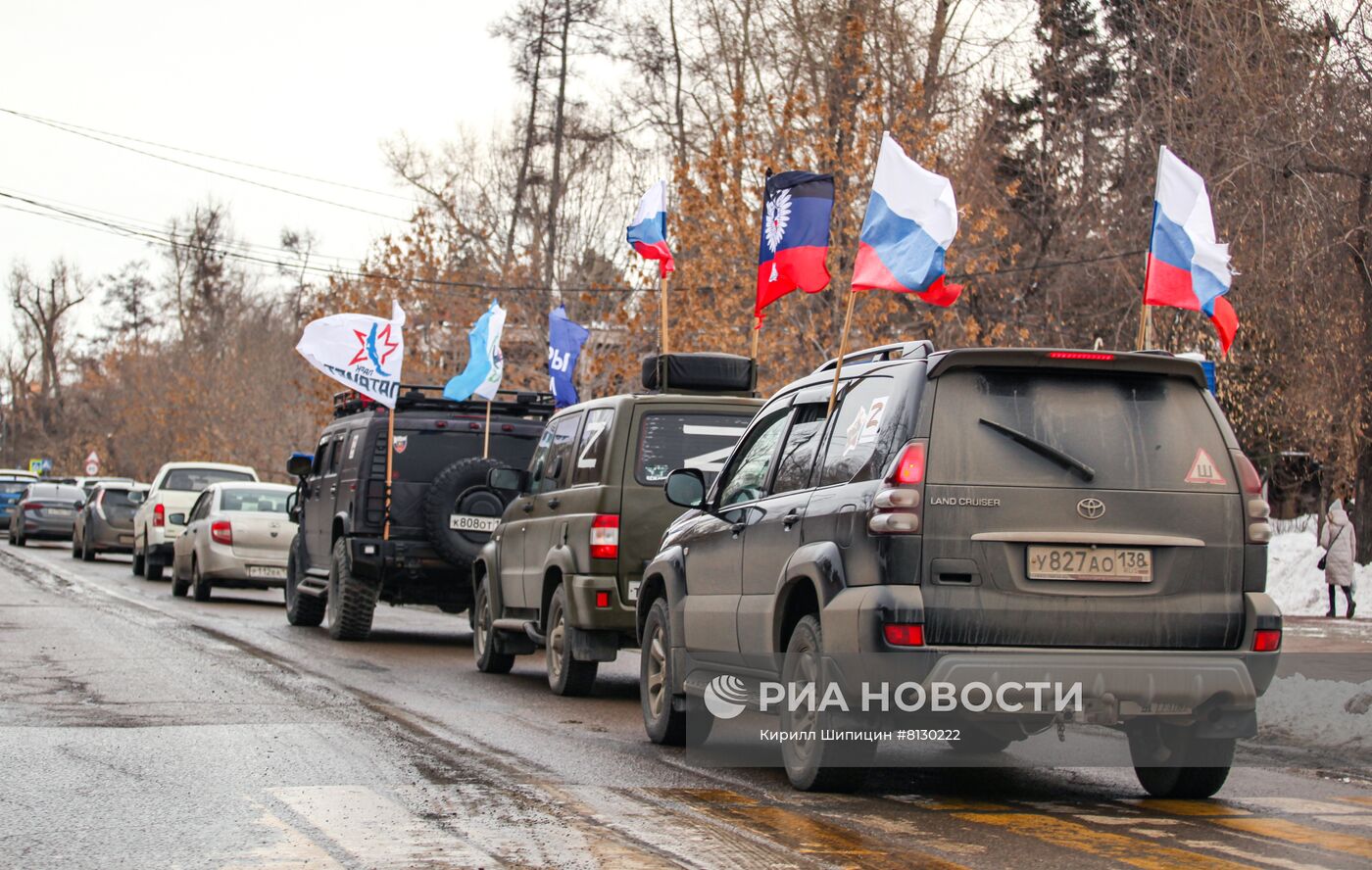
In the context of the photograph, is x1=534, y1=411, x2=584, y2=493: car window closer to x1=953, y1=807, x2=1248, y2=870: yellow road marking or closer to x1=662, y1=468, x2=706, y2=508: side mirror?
x1=662, y1=468, x2=706, y2=508: side mirror

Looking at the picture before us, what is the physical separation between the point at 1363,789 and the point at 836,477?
3.07 m

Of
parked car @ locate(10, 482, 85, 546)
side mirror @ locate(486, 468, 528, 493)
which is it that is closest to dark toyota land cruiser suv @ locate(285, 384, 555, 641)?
side mirror @ locate(486, 468, 528, 493)

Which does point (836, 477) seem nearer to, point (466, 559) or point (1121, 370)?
point (1121, 370)

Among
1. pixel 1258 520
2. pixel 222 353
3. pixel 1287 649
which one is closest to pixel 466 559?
pixel 1287 649

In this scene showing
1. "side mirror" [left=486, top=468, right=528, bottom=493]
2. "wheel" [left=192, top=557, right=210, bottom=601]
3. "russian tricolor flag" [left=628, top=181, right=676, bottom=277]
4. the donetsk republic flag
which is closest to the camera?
"side mirror" [left=486, top=468, right=528, bottom=493]

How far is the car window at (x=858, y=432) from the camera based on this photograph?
700 cm

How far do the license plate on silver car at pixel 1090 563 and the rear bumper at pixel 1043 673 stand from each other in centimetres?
28

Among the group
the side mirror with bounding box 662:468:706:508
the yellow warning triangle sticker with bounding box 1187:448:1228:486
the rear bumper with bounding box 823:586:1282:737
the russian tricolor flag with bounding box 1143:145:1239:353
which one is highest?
the russian tricolor flag with bounding box 1143:145:1239:353

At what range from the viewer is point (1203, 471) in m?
6.88

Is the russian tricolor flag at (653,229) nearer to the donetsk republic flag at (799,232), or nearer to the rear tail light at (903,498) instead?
the donetsk republic flag at (799,232)

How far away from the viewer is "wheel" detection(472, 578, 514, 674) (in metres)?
13.6

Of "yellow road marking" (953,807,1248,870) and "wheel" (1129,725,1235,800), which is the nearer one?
"yellow road marking" (953,807,1248,870)

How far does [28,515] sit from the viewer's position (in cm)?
4144

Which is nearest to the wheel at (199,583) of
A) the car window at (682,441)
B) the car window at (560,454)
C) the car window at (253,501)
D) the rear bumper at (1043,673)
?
the car window at (253,501)
